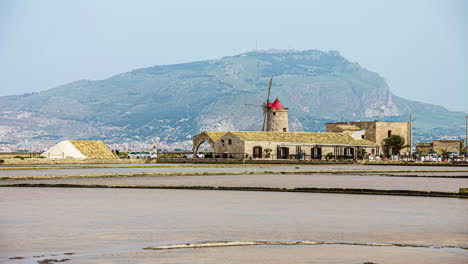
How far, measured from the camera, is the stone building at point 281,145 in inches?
3113

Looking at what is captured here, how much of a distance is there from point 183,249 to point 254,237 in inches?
71.9

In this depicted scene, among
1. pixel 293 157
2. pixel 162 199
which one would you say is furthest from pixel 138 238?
pixel 293 157

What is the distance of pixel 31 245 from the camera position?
32.6 feet

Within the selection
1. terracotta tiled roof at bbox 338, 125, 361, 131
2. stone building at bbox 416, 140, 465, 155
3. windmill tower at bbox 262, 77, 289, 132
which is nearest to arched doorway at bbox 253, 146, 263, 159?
windmill tower at bbox 262, 77, 289, 132

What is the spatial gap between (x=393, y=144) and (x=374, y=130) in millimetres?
3446

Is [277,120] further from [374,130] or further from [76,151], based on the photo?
[76,151]

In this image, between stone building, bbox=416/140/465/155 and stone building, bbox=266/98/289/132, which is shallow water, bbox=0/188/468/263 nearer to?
stone building, bbox=266/98/289/132

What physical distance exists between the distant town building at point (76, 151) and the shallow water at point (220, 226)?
205ft

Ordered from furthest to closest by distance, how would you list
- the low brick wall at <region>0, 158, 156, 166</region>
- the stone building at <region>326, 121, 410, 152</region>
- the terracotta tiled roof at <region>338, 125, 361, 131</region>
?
the terracotta tiled roof at <region>338, 125, 361, 131</region>, the stone building at <region>326, 121, 410, 152</region>, the low brick wall at <region>0, 158, 156, 166</region>

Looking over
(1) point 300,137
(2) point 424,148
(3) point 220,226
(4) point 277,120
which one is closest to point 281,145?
(1) point 300,137

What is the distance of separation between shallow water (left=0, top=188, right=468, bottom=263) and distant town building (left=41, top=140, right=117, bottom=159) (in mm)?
62555

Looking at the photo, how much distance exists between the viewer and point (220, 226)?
12695 millimetres

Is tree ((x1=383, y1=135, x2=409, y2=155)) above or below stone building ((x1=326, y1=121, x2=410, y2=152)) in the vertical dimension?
below

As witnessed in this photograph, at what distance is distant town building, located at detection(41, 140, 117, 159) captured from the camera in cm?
8175
